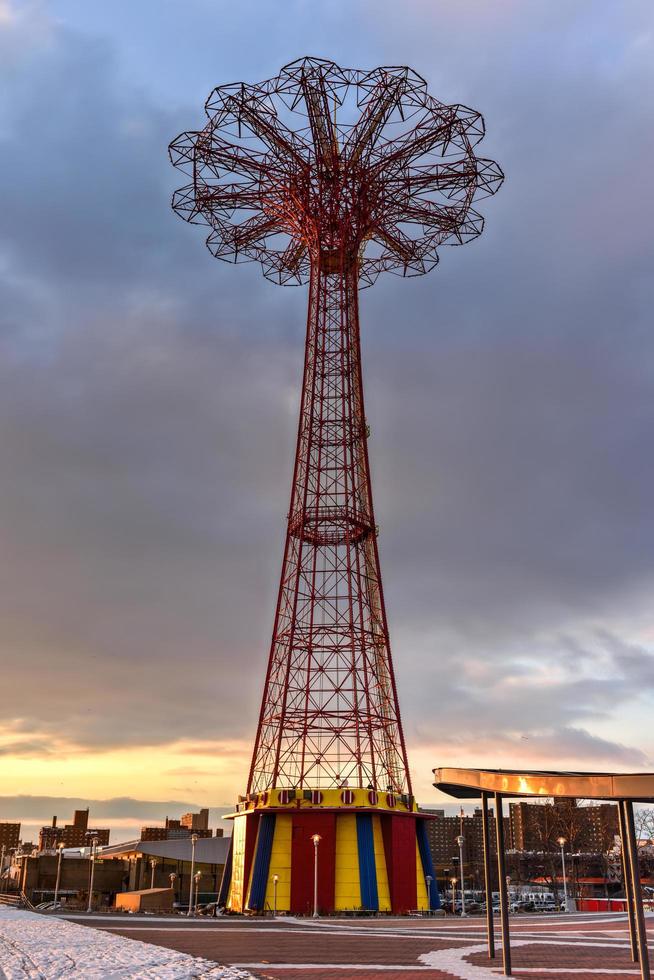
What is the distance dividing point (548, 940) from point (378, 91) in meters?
40.4

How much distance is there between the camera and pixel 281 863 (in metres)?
41.8

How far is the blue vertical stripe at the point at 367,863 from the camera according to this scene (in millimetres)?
40719

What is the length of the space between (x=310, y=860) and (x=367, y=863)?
2.61 m

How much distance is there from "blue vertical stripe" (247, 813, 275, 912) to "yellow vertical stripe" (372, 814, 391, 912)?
484 centimetres

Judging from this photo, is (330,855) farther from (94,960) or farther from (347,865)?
(94,960)

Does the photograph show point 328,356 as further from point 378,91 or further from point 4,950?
point 4,950

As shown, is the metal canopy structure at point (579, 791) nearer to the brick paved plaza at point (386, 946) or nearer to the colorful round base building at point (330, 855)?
the brick paved plaza at point (386, 946)

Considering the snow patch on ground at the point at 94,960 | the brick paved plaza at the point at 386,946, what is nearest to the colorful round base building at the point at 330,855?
the brick paved plaza at the point at 386,946

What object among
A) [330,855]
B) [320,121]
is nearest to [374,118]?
[320,121]

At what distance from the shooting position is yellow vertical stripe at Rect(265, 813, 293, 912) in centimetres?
4116

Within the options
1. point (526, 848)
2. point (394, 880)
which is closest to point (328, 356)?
point (394, 880)

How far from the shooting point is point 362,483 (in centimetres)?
4978

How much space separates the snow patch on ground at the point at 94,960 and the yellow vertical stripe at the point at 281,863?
1491 cm

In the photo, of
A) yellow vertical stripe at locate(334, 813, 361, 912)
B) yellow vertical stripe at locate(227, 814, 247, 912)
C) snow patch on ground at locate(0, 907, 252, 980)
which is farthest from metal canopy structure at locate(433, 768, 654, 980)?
yellow vertical stripe at locate(227, 814, 247, 912)
